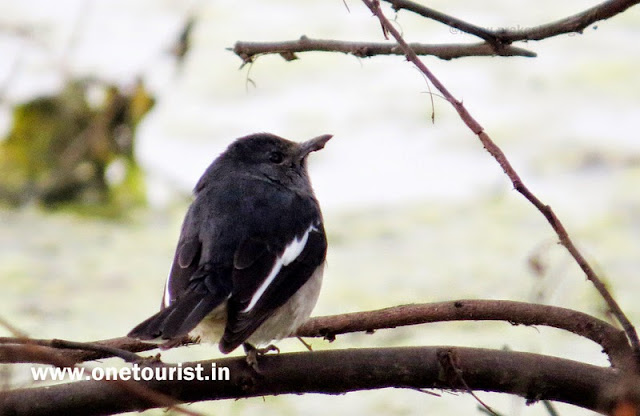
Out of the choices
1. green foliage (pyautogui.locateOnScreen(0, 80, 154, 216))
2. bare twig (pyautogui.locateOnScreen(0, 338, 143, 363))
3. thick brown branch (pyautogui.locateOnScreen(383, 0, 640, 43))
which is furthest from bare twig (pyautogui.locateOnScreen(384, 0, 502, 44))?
green foliage (pyautogui.locateOnScreen(0, 80, 154, 216))

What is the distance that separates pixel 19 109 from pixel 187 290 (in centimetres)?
405

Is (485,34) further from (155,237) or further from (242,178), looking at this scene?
(155,237)

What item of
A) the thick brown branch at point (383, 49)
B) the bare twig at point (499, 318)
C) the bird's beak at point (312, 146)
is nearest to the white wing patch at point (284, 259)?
the bare twig at point (499, 318)

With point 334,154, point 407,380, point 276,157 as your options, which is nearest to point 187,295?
point 407,380

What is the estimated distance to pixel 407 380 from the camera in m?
2.40

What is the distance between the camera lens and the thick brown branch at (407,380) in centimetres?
235

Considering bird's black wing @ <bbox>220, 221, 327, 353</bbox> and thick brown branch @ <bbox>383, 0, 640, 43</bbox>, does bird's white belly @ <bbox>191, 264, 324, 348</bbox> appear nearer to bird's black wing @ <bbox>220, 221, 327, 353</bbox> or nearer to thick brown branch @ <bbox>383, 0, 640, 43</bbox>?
bird's black wing @ <bbox>220, 221, 327, 353</bbox>

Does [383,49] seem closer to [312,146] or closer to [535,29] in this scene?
A: [535,29]

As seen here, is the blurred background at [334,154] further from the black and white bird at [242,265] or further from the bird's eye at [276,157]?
the black and white bird at [242,265]

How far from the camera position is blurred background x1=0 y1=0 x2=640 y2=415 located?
214 inches

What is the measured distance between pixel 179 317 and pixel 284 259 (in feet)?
1.73

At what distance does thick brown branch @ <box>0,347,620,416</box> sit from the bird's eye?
1.51 meters

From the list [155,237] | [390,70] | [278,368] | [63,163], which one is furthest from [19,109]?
[278,368]

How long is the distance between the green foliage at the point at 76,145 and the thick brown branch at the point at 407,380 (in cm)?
431
